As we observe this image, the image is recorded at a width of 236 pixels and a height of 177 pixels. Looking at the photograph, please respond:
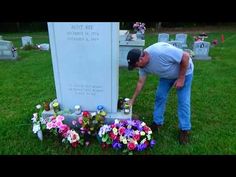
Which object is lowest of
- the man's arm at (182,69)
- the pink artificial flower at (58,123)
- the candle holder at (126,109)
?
the pink artificial flower at (58,123)

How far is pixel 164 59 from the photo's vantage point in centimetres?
312

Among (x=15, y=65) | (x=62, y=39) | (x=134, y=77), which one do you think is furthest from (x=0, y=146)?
A: (x=15, y=65)

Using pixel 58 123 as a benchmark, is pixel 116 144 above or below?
below

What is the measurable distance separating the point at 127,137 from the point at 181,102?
Answer: 2.94 ft

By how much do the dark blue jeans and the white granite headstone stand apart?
66 centimetres

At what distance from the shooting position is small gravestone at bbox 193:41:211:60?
8.52 meters

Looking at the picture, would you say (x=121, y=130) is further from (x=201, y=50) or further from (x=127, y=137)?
(x=201, y=50)

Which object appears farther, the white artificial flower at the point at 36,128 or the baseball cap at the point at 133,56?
the white artificial flower at the point at 36,128

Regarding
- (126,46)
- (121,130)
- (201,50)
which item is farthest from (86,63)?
(201,50)

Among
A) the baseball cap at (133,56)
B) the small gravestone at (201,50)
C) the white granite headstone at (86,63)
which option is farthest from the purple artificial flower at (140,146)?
the small gravestone at (201,50)

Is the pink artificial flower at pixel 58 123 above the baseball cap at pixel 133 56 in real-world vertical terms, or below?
below

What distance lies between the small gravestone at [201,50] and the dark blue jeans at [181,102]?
5.47 meters

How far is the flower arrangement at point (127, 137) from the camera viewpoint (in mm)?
3312

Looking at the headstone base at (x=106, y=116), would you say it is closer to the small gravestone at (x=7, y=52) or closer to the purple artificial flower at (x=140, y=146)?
the purple artificial flower at (x=140, y=146)
